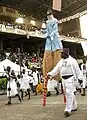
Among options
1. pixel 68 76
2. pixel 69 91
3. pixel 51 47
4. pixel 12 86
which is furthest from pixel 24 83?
pixel 69 91

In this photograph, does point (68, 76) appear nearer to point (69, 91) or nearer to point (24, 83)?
point (69, 91)

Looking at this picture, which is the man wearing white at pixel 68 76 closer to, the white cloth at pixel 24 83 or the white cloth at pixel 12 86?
the white cloth at pixel 12 86

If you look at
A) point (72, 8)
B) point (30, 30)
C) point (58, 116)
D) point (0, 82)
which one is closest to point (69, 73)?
point (58, 116)

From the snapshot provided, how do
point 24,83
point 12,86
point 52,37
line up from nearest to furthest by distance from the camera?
1. point 52,37
2. point 12,86
3. point 24,83

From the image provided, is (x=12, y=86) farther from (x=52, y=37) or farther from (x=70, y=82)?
(x=70, y=82)

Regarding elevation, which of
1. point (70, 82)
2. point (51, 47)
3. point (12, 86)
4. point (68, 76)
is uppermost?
point (51, 47)

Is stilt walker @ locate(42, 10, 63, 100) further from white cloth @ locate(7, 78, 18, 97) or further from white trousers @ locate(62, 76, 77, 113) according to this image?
white trousers @ locate(62, 76, 77, 113)

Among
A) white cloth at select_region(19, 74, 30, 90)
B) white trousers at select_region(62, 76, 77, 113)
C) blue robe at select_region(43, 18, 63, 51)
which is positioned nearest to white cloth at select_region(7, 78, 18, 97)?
white cloth at select_region(19, 74, 30, 90)

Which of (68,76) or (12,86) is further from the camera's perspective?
(12,86)

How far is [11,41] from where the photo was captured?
3278 cm

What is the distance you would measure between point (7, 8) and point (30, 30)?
14.7ft

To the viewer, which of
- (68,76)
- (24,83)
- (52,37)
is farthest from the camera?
(24,83)

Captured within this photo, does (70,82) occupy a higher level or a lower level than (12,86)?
higher

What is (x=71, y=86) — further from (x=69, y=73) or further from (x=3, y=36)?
(x=3, y=36)
